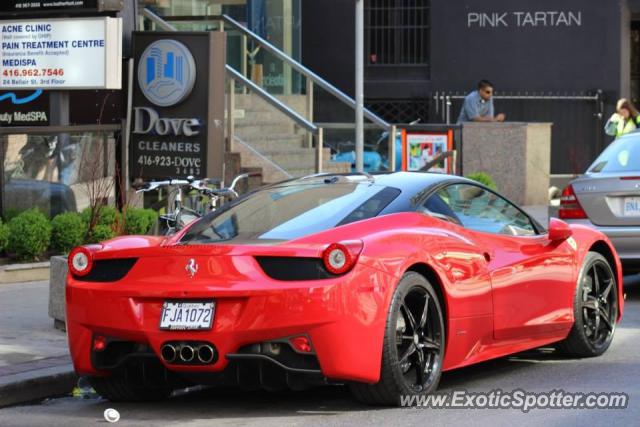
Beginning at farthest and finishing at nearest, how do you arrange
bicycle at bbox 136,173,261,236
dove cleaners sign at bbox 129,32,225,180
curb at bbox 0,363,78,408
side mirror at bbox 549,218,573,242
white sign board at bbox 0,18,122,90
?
dove cleaners sign at bbox 129,32,225,180
white sign board at bbox 0,18,122,90
bicycle at bbox 136,173,261,236
side mirror at bbox 549,218,573,242
curb at bbox 0,363,78,408

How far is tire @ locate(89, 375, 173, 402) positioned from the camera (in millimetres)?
7832

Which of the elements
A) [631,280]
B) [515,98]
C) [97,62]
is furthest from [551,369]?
[515,98]

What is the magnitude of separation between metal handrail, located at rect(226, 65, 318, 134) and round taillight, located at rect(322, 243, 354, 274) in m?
12.6

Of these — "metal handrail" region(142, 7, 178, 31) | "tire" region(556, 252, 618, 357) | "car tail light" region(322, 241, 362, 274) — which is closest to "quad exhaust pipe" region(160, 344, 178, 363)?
"car tail light" region(322, 241, 362, 274)

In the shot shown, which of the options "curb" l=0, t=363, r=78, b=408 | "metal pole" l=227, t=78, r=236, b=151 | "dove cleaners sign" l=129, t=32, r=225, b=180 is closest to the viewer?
"curb" l=0, t=363, r=78, b=408

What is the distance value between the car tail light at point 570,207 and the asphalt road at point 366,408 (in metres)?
3.69

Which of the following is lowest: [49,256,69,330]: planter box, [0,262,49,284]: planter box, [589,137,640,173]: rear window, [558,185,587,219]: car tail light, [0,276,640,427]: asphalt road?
[0,276,640,427]: asphalt road

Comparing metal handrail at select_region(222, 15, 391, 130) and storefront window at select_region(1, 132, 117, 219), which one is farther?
metal handrail at select_region(222, 15, 391, 130)

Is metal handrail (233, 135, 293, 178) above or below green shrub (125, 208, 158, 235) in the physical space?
above

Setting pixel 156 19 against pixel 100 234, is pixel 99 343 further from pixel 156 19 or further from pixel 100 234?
pixel 156 19

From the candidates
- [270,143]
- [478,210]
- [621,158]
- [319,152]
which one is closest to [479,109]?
[319,152]

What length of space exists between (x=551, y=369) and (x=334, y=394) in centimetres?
170

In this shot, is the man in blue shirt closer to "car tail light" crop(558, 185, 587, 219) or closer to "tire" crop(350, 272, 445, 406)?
"car tail light" crop(558, 185, 587, 219)

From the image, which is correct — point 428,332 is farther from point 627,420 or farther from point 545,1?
point 545,1
